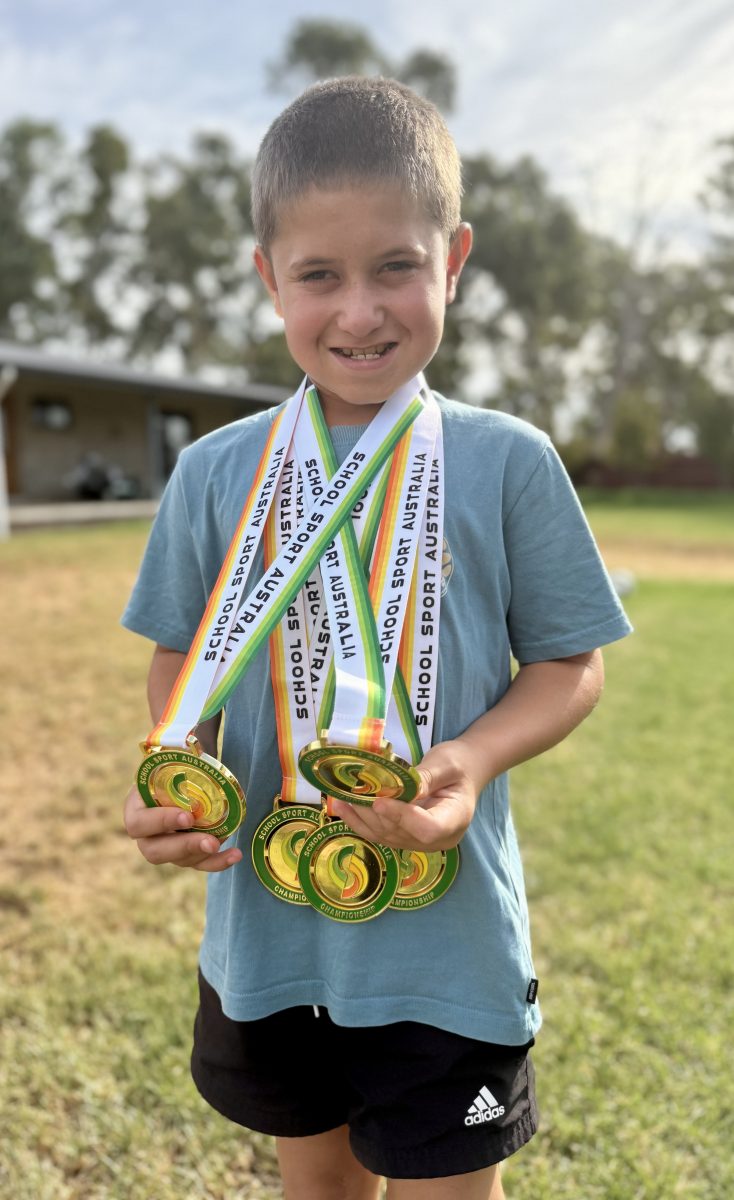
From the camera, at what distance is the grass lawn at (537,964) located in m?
2.13

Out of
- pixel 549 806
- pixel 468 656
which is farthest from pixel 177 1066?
pixel 549 806

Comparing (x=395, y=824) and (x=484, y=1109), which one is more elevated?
(x=395, y=824)

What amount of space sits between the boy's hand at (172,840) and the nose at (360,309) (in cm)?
62

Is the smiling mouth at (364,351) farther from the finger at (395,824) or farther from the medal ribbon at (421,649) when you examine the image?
the finger at (395,824)

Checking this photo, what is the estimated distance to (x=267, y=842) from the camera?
1.28 meters

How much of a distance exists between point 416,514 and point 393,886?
0.47 m

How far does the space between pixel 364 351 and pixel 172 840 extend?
66cm

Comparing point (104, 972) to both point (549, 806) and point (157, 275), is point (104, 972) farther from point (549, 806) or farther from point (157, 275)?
point (157, 275)

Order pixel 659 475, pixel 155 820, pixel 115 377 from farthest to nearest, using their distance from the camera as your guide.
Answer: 1. pixel 659 475
2. pixel 115 377
3. pixel 155 820

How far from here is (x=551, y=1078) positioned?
94.3 inches

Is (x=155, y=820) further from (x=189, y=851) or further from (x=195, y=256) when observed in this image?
(x=195, y=256)

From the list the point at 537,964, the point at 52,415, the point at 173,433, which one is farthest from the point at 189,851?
the point at 173,433

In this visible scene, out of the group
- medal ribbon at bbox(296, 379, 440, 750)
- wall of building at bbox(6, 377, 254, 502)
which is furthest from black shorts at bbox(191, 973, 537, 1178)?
wall of building at bbox(6, 377, 254, 502)

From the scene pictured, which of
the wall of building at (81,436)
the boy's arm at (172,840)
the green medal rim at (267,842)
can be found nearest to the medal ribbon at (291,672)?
the green medal rim at (267,842)
